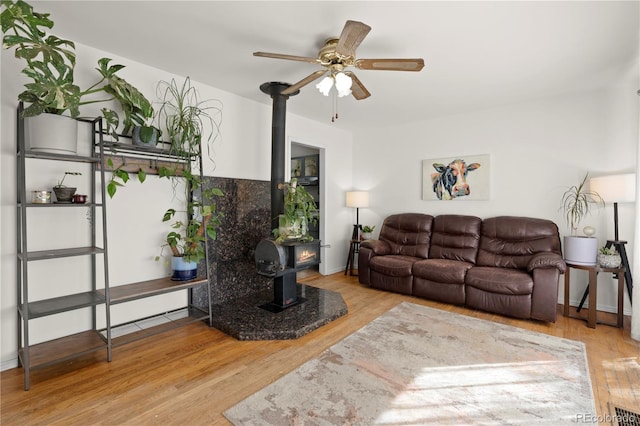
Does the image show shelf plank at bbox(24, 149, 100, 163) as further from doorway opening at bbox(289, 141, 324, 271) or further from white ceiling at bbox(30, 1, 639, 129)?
doorway opening at bbox(289, 141, 324, 271)

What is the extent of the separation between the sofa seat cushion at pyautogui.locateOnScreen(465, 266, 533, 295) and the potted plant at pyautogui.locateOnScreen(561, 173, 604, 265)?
523mm

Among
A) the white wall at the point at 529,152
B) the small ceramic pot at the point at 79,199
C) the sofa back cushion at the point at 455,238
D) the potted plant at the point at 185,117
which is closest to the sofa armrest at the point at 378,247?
the sofa back cushion at the point at 455,238

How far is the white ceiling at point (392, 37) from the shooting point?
2.04 metres

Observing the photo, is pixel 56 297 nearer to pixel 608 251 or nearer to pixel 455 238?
pixel 455 238

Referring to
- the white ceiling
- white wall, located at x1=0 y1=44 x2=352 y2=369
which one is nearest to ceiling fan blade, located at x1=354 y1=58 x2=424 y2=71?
the white ceiling

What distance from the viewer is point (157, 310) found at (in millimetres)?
2982

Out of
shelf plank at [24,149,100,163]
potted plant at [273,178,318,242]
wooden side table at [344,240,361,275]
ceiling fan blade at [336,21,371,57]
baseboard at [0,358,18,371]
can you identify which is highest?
ceiling fan blade at [336,21,371,57]

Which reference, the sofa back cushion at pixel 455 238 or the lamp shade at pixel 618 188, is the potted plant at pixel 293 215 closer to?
the sofa back cushion at pixel 455 238

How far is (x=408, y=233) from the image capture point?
15.0 ft

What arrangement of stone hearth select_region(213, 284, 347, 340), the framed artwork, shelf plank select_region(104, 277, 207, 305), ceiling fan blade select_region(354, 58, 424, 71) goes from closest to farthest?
ceiling fan blade select_region(354, 58, 424, 71), shelf plank select_region(104, 277, 207, 305), stone hearth select_region(213, 284, 347, 340), the framed artwork

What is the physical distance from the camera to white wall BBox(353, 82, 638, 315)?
133 inches

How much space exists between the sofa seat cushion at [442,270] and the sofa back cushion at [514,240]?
329mm

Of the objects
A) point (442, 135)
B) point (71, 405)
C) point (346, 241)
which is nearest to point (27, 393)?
point (71, 405)

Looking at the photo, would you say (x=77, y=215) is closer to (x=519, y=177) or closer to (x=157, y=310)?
(x=157, y=310)
